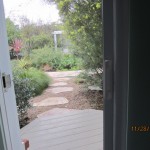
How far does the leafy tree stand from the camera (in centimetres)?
317

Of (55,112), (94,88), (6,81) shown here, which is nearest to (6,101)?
(6,81)

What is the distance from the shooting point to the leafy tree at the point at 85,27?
3172mm

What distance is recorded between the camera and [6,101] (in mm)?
945

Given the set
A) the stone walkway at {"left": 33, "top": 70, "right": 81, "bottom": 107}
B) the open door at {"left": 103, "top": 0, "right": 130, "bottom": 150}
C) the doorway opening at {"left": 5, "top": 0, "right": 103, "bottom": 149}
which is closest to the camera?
the open door at {"left": 103, "top": 0, "right": 130, "bottom": 150}

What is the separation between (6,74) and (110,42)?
1.62ft

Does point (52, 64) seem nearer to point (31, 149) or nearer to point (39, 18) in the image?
point (39, 18)

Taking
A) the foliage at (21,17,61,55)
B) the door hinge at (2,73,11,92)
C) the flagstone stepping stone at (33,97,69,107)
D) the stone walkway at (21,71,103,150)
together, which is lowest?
the flagstone stepping stone at (33,97,69,107)

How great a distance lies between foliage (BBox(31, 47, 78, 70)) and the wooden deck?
6.20ft

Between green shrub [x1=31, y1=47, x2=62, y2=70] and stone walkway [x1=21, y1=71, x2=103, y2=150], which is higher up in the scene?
green shrub [x1=31, y1=47, x2=62, y2=70]

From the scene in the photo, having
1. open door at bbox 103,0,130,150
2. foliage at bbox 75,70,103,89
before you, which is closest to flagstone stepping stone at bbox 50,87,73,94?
foliage at bbox 75,70,103,89

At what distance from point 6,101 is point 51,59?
3.84 m

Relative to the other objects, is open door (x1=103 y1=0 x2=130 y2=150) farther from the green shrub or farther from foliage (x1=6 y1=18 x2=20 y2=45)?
the green shrub

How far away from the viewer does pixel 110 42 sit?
0.78m

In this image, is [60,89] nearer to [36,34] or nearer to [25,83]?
[36,34]
